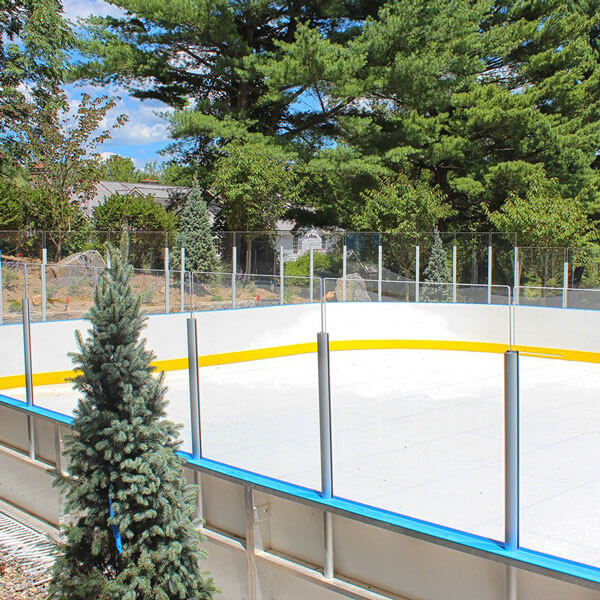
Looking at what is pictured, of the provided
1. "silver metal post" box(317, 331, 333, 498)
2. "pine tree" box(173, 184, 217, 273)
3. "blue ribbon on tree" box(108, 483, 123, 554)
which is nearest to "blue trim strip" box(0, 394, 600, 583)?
"silver metal post" box(317, 331, 333, 498)

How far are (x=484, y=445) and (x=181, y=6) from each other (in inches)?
656

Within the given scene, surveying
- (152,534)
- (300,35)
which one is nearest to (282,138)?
(300,35)

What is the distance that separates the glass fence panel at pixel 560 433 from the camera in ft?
15.5

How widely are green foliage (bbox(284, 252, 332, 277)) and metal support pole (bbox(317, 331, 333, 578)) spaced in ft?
39.3

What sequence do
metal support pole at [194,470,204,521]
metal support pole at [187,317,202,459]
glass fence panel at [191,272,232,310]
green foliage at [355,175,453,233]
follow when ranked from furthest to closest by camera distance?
green foliage at [355,175,453,233] → glass fence panel at [191,272,232,310] → metal support pole at [194,470,204,521] → metal support pole at [187,317,202,459]

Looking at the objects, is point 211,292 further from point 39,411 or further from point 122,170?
point 122,170

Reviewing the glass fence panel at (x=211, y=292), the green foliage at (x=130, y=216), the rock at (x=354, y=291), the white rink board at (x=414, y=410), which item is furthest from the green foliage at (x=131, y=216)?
the white rink board at (x=414, y=410)

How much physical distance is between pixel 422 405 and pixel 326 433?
546 cm

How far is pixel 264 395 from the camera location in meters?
9.47

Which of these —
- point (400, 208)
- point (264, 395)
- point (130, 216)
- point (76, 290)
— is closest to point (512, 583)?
point (264, 395)

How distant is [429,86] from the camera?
68.9 feet

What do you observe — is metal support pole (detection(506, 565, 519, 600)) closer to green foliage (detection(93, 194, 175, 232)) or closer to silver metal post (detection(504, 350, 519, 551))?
silver metal post (detection(504, 350, 519, 551))

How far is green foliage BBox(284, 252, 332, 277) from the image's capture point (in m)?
15.5

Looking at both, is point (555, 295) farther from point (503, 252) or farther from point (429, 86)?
point (429, 86)
